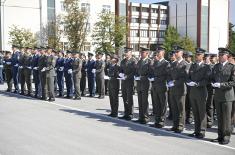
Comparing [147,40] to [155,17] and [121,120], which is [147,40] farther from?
[121,120]

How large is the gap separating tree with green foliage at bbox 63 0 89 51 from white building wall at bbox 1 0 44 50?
7.30 metres

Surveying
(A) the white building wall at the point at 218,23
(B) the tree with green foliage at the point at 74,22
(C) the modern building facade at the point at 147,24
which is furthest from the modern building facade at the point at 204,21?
(B) the tree with green foliage at the point at 74,22

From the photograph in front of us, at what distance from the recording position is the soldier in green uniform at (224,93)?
884 cm

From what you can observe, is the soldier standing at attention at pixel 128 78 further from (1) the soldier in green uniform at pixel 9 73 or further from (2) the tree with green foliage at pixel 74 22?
(2) the tree with green foliage at pixel 74 22

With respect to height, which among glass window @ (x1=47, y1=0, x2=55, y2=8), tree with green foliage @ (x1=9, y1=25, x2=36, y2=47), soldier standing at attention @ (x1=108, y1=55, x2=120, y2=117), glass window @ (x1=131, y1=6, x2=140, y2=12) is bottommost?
soldier standing at attention @ (x1=108, y1=55, x2=120, y2=117)

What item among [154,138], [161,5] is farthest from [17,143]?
[161,5]

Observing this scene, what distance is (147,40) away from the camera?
85438 mm

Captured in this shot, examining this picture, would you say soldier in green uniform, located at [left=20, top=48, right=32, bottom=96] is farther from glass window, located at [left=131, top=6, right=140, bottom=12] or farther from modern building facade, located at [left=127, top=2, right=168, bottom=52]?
glass window, located at [left=131, top=6, right=140, bottom=12]

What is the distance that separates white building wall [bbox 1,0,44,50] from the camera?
159 ft

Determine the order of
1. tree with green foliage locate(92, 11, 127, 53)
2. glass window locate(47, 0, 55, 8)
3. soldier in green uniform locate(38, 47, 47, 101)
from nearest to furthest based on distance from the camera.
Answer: soldier in green uniform locate(38, 47, 47, 101) → tree with green foliage locate(92, 11, 127, 53) → glass window locate(47, 0, 55, 8)

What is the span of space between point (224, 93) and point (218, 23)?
7865 cm

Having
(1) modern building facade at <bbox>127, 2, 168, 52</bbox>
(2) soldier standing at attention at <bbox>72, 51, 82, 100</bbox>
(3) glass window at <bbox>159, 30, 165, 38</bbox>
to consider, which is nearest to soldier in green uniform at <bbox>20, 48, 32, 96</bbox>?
(2) soldier standing at attention at <bbox>72, 51, 82, 100</bbox>

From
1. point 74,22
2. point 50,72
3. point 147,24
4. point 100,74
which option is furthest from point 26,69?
point 147,24

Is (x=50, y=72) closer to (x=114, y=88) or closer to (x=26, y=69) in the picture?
(x=26, y=69)
